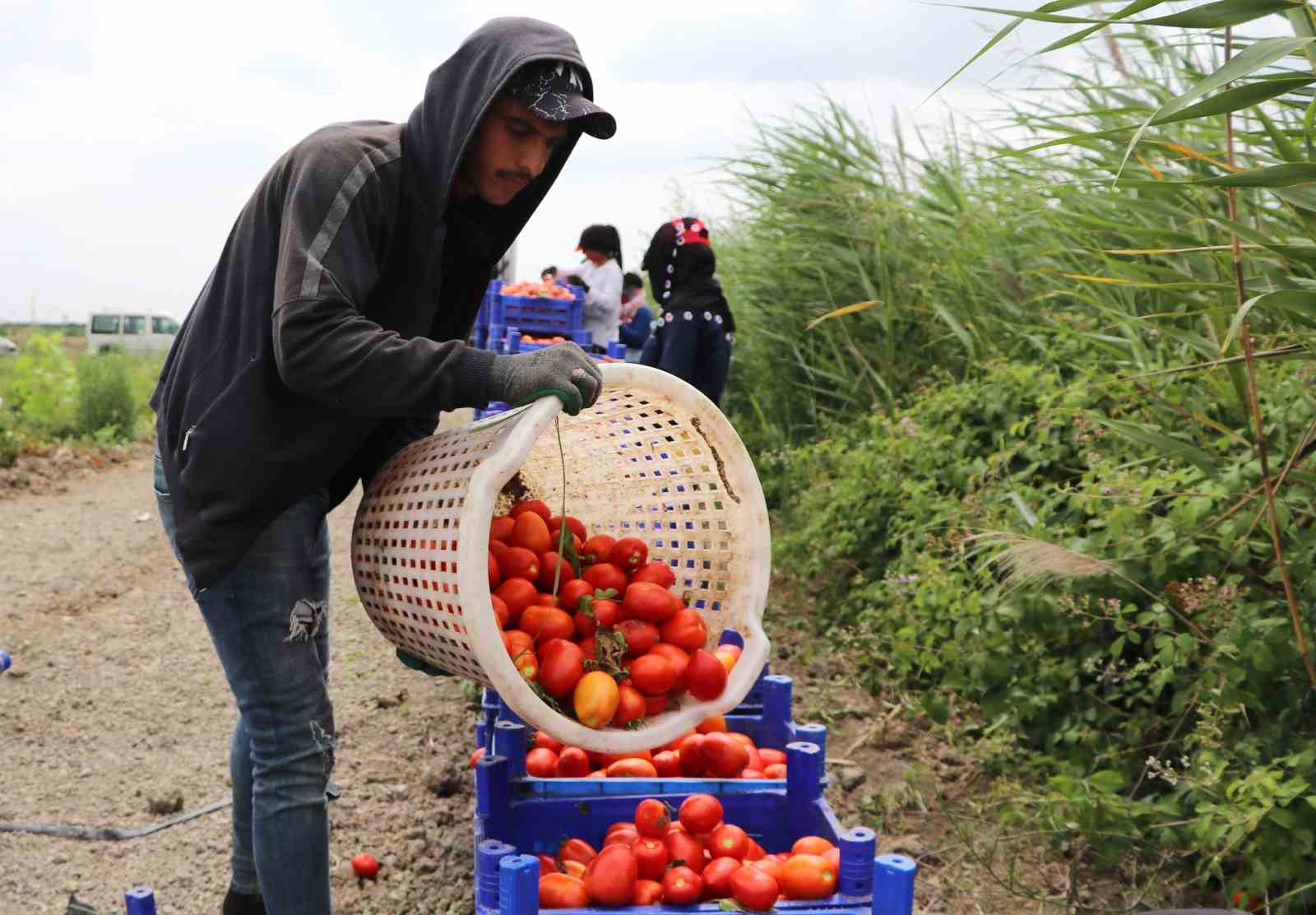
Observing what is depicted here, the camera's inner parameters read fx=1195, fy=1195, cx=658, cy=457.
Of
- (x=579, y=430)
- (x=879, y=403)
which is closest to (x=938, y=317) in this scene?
(x=879, y=403)

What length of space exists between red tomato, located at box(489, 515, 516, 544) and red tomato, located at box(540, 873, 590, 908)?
60 centimetres

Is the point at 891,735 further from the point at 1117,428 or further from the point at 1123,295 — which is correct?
the point at 1123,295

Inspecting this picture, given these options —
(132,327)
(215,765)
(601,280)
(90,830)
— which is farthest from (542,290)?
(132,327)

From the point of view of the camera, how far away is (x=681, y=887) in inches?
81.7

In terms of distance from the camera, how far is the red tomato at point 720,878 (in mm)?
2127

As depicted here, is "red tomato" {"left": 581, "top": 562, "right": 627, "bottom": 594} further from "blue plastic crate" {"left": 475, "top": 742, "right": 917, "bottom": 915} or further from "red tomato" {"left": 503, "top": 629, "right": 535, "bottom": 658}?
"blue plastic crate" {"left": 475, "top": 742, "right": 917, "bottom": 915}

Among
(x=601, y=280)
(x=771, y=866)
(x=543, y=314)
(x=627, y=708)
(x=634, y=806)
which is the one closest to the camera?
(x=627, y=708)

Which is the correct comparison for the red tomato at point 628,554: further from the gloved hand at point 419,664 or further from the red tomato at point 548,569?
the gloved hand at point 419,664

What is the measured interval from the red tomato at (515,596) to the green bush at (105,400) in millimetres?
9086

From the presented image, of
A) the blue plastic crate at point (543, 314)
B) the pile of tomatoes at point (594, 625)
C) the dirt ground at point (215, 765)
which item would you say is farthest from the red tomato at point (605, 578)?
the blue plastic crate at point (543, 314)

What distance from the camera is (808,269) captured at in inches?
264

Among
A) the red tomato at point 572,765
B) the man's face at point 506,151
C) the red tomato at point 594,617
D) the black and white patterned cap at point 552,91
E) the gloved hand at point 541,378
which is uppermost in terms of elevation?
the black and white patterned cap at point 552,91

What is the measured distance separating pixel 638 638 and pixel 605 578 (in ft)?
0.56

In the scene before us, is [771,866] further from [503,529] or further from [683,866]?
[503,529]
